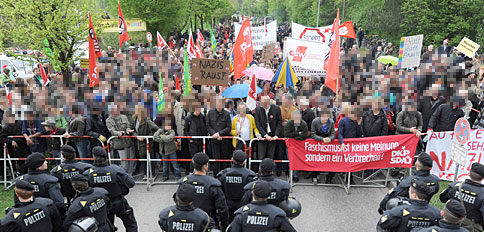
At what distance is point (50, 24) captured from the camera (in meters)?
13.2

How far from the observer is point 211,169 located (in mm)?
9727

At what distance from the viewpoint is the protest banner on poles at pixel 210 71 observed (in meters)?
10.2

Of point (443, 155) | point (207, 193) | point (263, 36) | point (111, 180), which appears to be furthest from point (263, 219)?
point (263, 36)

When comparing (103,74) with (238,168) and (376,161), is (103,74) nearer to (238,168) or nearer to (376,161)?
(238,168)

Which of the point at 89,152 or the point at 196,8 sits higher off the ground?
the point at 196,8

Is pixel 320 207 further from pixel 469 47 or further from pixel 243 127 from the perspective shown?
pixel 469 47

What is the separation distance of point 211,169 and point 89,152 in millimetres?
3242

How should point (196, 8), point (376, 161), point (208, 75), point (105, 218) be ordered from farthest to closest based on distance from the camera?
point (196, 8)
point (208, 75)
point (376, 161)
point (105, 218)

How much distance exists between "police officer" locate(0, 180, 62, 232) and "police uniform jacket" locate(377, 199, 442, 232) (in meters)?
4.75

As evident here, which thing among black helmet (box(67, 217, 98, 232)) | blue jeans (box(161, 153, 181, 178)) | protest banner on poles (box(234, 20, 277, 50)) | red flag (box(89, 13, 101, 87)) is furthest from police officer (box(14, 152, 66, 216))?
protest banner on poles (box(234, 20, 277, 50))

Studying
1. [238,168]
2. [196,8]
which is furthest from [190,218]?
[196,8]

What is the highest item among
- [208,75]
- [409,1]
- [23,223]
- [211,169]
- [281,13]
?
[281,13]

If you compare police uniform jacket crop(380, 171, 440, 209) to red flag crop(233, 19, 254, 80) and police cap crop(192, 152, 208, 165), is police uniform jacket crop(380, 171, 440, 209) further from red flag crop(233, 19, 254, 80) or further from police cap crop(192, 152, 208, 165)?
red flag crop(233, 19, 254, 80)

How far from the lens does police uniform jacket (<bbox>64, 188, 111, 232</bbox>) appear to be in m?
5.06
